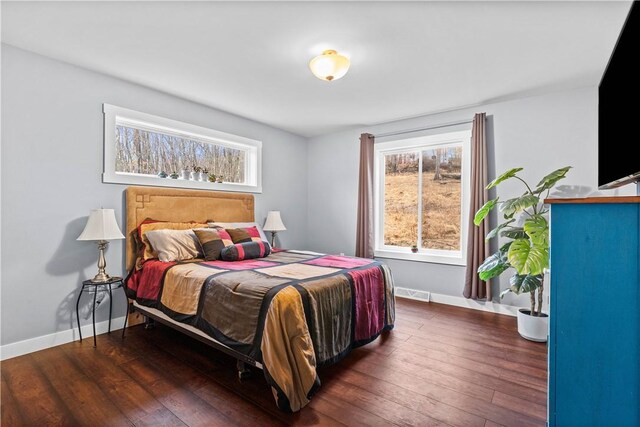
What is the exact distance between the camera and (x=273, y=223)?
13.9ft

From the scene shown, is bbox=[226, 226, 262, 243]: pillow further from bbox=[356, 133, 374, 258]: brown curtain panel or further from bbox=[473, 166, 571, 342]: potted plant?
bbox=[473, 166, 571, 342]: potted plant

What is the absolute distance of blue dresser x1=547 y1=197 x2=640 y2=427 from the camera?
3.51 feet

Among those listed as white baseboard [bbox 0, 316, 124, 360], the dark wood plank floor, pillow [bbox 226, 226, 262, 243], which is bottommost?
the dark wood plank floor

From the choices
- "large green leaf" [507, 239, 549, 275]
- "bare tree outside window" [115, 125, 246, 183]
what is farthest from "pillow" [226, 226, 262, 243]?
"large green leaf" [507, 239, 549, 275]

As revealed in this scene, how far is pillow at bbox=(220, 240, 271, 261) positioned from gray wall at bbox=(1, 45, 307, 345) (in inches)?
42.1

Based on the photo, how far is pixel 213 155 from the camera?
3.91 m

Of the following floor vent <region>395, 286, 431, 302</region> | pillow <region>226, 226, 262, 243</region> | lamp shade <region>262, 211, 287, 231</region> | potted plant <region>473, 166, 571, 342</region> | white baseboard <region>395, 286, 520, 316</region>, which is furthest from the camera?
lamp shade <region>262, 211, 287, 231</region>

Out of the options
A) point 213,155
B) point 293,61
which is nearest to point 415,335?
point 293,61

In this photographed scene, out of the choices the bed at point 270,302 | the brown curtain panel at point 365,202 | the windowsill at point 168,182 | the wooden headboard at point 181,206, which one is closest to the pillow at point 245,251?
the bed at point 270,302

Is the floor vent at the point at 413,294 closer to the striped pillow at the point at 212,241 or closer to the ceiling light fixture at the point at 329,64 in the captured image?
the striped pillow at the point at 212,241

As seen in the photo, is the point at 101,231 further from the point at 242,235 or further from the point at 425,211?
the point at 425,211

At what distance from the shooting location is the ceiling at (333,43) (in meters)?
1.91

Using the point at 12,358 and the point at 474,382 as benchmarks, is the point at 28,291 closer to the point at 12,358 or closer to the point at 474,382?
the point at 12,358

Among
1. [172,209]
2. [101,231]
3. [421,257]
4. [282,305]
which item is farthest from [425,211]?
[101,231]
